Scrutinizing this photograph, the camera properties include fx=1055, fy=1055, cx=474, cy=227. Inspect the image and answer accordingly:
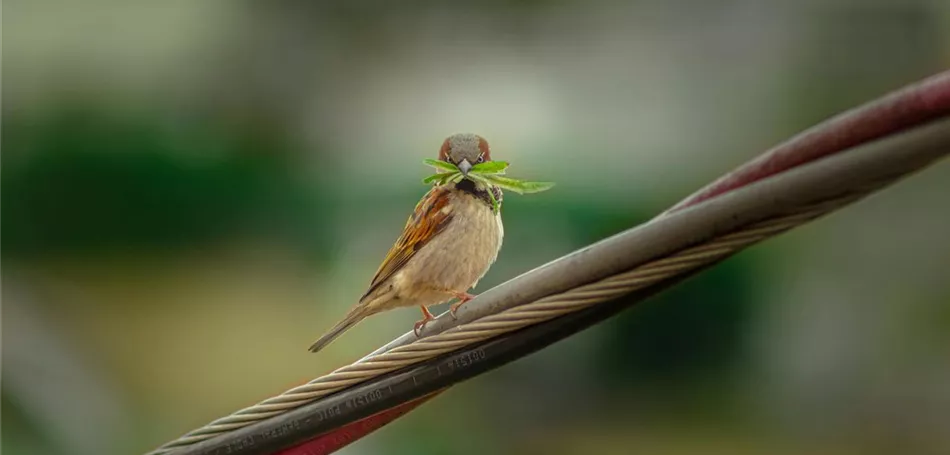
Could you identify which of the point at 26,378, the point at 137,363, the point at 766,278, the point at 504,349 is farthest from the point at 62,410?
the point at 504,349

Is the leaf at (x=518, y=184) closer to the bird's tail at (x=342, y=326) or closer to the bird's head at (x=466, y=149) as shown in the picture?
the bird's head at (x=466, y=149)

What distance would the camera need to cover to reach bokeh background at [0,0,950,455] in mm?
7871

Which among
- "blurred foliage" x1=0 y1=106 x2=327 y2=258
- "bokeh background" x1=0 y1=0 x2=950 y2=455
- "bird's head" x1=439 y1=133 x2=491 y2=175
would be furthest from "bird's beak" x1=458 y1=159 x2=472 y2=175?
"blurred foliage" x1=0 y1=106 x2=327 y2=258

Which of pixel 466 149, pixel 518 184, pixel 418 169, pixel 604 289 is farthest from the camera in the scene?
pixel 418 169

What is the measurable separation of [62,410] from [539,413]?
11.4 ft

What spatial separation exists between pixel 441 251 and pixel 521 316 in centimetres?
58

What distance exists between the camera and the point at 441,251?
1905 millimetres

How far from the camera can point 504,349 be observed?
4.49ft

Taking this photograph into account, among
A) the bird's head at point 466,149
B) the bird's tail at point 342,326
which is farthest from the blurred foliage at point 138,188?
the bird's head at point 466,149

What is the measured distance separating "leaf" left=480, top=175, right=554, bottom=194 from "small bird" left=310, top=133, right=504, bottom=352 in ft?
0.54

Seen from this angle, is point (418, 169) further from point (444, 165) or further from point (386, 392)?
point (386, 392)

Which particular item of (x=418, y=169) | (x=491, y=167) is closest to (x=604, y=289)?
(x=491, y=167)

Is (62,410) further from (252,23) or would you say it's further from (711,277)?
(711,277)

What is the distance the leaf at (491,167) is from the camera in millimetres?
1641
